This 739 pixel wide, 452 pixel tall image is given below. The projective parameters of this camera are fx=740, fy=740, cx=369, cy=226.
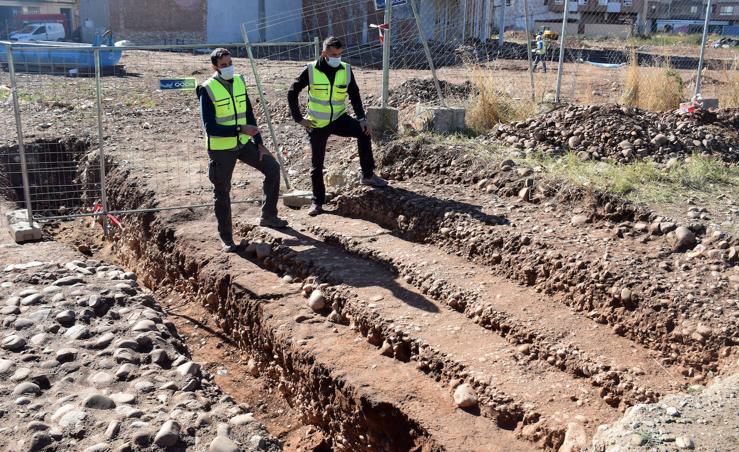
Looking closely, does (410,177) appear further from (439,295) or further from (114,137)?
(114,137)

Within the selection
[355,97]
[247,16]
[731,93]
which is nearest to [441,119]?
[355,97]

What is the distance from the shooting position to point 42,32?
3164 cm

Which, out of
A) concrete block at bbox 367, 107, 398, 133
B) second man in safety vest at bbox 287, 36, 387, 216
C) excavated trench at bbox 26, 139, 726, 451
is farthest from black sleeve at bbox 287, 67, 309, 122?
concrete block at bbox 367, 107, 398, 133

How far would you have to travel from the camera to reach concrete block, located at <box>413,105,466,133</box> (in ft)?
30.2

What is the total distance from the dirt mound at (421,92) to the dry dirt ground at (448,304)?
7.36ft

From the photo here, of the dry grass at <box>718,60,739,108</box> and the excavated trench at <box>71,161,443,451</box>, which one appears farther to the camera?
the dry grass at <box>718,60,739,108</box>

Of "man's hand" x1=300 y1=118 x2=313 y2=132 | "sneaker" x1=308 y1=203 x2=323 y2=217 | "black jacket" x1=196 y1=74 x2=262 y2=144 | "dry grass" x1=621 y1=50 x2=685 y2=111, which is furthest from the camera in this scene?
"dry grass" x1=621 y1=50 x2=685 y2=111

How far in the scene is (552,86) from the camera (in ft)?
44.9

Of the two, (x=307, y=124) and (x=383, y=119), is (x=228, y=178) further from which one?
(x=383, y=119)

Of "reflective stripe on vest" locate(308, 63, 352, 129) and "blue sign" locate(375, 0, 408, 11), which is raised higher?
"blue sign" locate(375, 0, 408, 11)

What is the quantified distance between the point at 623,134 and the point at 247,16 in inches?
995

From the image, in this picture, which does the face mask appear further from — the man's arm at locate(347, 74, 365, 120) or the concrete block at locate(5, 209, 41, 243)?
the concrete block at locate(5, 209, 41, 243)

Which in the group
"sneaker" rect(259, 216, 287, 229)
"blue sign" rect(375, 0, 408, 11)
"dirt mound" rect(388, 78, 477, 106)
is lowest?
"sneaker" rect(259, 216, 287, 229)

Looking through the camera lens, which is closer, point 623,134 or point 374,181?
point 374,181
